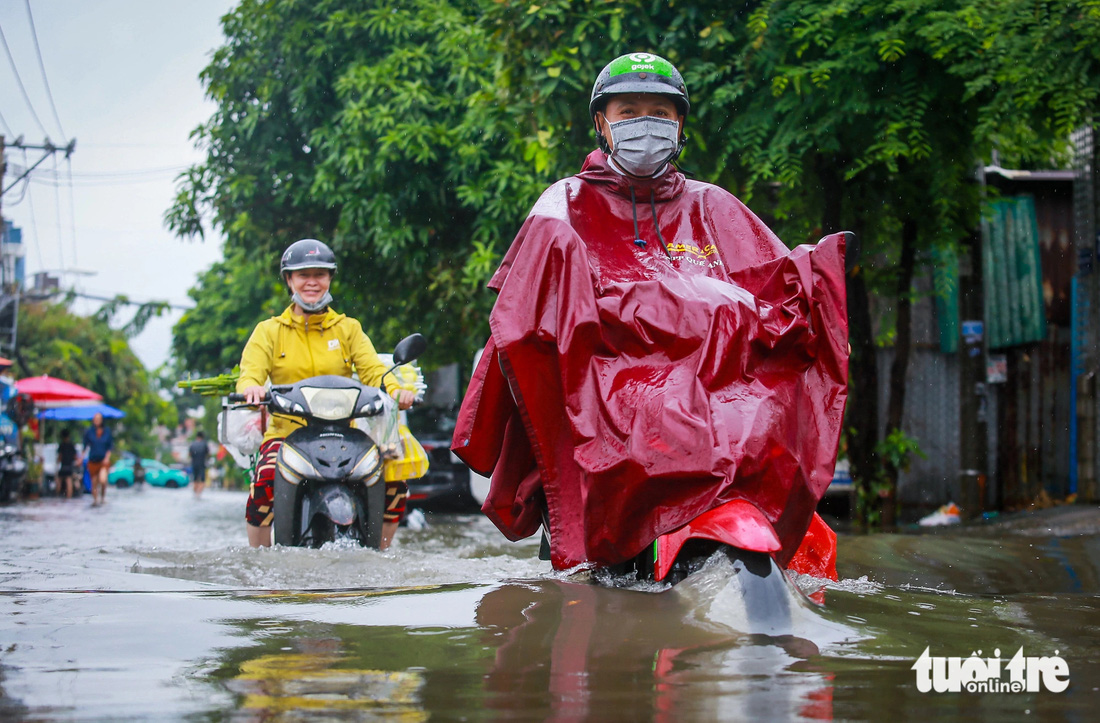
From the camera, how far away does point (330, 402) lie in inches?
229

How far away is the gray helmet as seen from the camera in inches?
241

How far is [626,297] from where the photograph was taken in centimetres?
384

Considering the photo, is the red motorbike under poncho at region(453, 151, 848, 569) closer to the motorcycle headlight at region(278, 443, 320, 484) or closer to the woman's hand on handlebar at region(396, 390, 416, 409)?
the motorcycle headlight at region(278, 443, 320, 484)

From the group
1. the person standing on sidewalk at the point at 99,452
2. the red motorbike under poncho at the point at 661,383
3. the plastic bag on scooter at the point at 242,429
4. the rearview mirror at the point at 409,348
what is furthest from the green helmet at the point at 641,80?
the person standing on sidewalk at the point at 99,452

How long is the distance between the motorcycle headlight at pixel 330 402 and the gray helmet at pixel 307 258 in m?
0.67

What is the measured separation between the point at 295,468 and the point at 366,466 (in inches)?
13.5

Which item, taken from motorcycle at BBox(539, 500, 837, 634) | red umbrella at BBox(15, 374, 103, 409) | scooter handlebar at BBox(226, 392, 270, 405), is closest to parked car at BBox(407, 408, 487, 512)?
scooter handlebar at BBox(226, 392, 270, 405)

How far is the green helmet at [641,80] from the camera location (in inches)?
174

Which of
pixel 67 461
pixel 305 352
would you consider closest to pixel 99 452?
pixel 67 461

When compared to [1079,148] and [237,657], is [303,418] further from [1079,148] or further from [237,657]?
[1079,148]

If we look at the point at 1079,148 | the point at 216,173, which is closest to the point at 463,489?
the point at 216,173

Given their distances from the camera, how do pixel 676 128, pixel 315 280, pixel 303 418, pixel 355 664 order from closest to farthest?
pixel 355 664
pixel 676 128
pixel 303 418
pixel 315 280

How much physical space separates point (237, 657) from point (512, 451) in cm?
156

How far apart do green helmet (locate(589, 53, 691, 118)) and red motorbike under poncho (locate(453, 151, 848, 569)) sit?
1.72 ft
